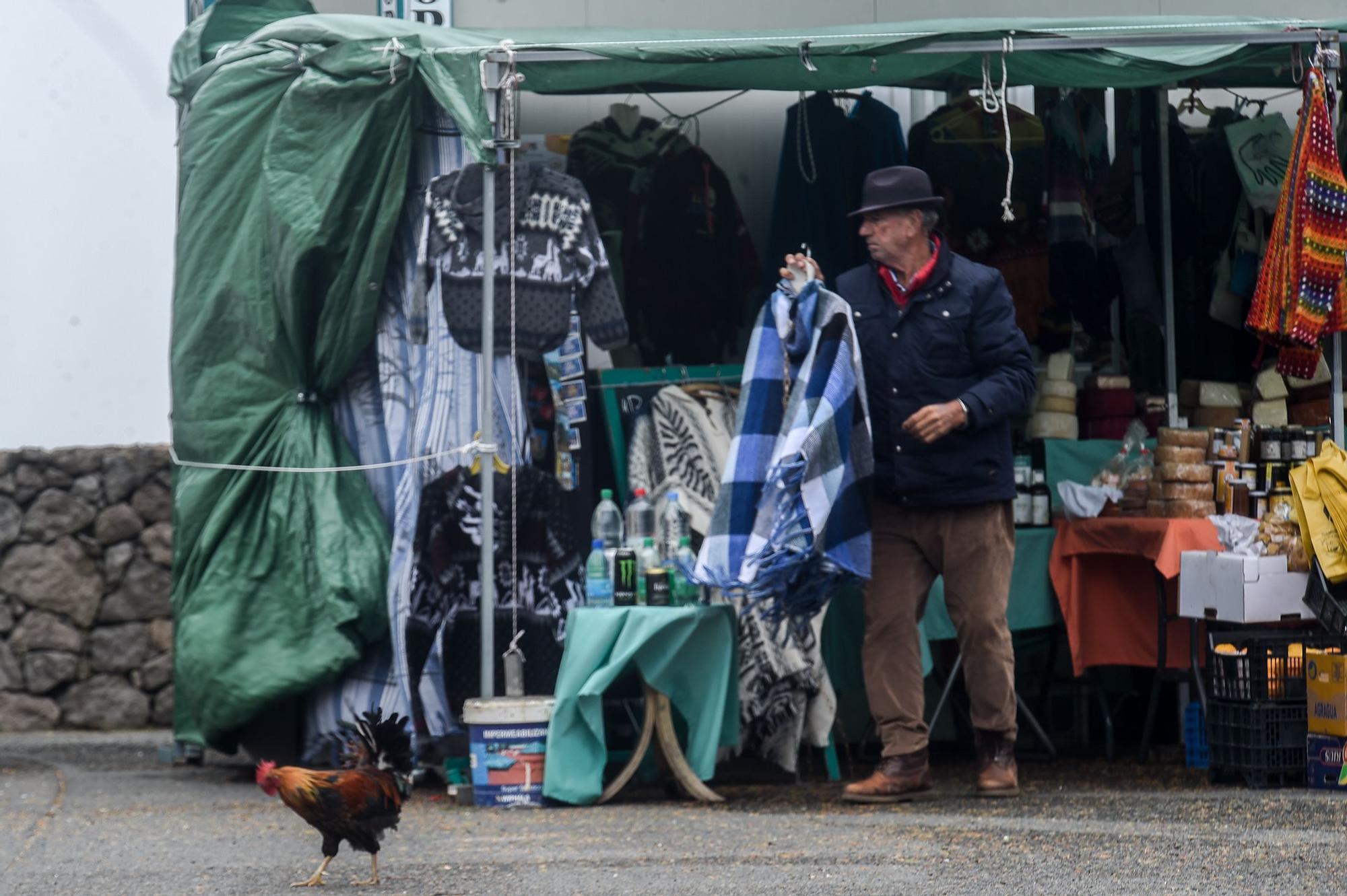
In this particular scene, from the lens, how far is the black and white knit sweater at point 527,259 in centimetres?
710

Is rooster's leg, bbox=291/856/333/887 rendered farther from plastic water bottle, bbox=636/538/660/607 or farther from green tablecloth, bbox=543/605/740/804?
plastic water bottle, bbox=636/538/660/607

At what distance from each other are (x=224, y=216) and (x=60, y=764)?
2.56 m

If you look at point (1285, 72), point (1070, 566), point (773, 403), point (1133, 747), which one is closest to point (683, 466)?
point (773, 403)

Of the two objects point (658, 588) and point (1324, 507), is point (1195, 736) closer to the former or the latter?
point (1324, 507)

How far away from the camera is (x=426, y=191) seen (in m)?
7.19

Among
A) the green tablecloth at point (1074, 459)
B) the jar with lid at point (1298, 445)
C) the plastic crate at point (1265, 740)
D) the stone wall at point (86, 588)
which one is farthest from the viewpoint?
→ the stone wall at point (86, 588)

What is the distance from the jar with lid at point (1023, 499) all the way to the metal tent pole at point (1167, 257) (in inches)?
30.2

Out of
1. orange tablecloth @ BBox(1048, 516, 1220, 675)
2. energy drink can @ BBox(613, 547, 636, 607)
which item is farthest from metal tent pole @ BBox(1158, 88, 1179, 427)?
energy drink can @ BBox(613, 547, 636, 607)

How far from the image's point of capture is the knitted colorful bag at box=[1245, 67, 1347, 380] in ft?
23.0

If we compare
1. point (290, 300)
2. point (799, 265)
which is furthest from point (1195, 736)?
point (290, 300)

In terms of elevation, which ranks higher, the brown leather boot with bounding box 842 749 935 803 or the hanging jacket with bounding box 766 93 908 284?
the hanging jacket with bounding box 766 93 908 284

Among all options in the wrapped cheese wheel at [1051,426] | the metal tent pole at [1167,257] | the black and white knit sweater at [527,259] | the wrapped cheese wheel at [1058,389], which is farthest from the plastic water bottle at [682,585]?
the metal tent pole at [1167,257]

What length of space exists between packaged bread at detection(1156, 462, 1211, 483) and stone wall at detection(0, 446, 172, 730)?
4.96 m

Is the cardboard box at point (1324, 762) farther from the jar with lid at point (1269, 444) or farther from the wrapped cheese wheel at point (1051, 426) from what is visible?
the wrapped cheese wheel at point (1051, 426)
